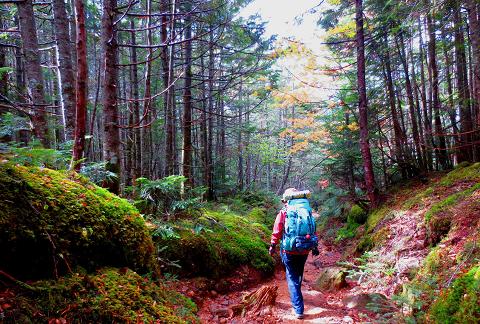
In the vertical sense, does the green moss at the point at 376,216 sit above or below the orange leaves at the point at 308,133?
below

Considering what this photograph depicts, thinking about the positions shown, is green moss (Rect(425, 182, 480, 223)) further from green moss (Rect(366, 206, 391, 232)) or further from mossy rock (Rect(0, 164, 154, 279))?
mossy rock (Rect(0, 164, 154, 279))

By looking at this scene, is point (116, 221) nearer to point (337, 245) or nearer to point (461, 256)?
point (461, 256)

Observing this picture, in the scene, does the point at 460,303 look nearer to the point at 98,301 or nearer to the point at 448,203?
the point at 98,301

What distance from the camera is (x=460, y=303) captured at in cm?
302

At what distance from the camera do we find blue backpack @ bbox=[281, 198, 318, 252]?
16.1ft

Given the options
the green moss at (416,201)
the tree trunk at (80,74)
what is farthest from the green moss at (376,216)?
the tree trunk at (80,74)

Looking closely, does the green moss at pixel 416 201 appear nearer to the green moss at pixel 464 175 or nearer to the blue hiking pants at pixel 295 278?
the green moss at pixel 464 175

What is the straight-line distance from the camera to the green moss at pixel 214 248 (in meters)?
5.22

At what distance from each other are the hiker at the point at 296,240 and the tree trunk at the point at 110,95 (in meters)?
3.04

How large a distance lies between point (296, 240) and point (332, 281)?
2163 millimetres

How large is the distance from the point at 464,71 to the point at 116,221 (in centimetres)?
1301

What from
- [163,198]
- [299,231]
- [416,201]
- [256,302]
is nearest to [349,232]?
[416,201]

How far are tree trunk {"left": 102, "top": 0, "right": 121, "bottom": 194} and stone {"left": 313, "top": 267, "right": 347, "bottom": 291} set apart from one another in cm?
486

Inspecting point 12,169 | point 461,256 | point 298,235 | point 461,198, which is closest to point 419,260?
point 461,256
